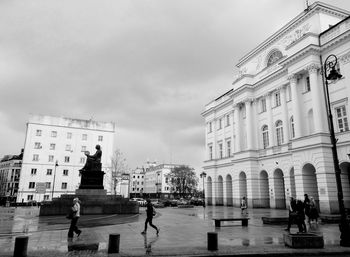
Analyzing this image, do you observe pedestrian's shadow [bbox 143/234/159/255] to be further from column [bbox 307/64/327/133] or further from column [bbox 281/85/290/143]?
column [bbox 281/85/290/143]

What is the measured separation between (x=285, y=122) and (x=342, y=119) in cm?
845

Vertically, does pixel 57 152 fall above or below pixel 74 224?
above

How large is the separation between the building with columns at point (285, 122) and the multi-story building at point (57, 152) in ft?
103

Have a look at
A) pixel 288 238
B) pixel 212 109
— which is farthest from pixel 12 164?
pixel 288 238

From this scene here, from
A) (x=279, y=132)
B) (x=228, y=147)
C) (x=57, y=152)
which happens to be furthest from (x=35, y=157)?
(x=279, y=132)

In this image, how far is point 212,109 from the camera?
2199 inches

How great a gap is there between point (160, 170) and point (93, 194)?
3916 inches

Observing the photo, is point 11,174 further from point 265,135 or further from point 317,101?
point 317,101

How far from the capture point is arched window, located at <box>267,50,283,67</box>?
4060 centimetres

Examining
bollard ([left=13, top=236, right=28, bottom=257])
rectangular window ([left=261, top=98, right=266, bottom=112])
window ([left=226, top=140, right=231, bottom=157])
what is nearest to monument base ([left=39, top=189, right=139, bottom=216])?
bollard ([left=13, top=236, right=28, bottom=257])

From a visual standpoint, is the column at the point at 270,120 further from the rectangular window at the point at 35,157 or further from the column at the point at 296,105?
the rectangular window at the point at 35,157

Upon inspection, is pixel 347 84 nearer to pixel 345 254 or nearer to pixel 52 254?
pixel 345 254

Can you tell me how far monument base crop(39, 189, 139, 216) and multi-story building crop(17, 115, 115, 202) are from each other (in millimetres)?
40367

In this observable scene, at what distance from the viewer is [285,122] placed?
37281 mm
